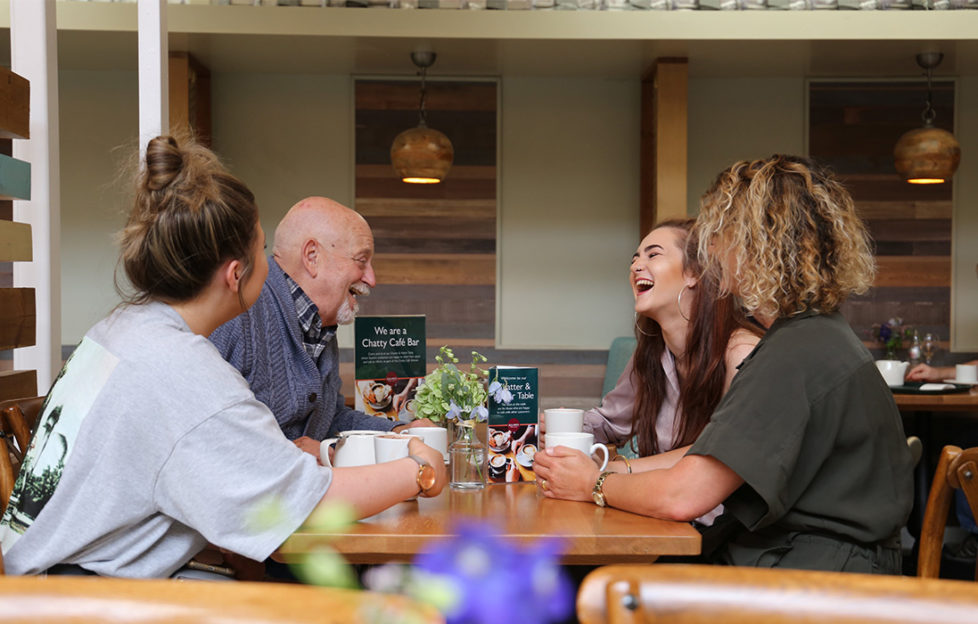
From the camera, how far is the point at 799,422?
5.16 ft

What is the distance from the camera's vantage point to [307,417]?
101 inches

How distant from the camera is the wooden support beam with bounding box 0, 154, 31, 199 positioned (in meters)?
2.37

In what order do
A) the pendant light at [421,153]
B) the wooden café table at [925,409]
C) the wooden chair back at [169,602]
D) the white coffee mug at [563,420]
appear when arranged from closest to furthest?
the wooden chair back at [169,602] < the white coffee mug at [563,420] < the wooden café table at [925,409] < the pendant light at [421,153]

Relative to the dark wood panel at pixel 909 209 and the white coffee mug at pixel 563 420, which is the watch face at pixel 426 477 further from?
the dark wood panel at pixel 909 209

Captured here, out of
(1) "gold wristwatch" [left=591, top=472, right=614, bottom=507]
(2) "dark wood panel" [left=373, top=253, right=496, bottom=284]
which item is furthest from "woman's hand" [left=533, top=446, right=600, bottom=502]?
(2) "dark wood panel" [left=373, top=253, right=496, bottom=284]

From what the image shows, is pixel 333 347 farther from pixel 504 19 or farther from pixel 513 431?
pixel 504 19

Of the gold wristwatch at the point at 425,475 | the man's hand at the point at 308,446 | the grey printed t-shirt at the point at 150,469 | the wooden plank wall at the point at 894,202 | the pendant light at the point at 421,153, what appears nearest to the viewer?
the grey printed t-shirt at the point at 150,469

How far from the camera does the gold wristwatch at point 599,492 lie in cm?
180

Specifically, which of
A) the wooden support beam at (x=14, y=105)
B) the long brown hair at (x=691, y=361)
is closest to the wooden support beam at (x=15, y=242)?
the wooden support beam at (x=14, y=105)

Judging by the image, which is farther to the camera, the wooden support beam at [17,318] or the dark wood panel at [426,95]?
the dark wood panel at [426,95]

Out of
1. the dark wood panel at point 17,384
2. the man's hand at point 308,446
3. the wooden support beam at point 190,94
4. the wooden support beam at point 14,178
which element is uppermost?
the wooden support beam at point 190,94

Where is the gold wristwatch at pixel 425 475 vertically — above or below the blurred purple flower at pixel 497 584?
below

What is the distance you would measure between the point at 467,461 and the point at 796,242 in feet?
2.60

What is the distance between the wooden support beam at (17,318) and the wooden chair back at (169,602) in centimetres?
184
